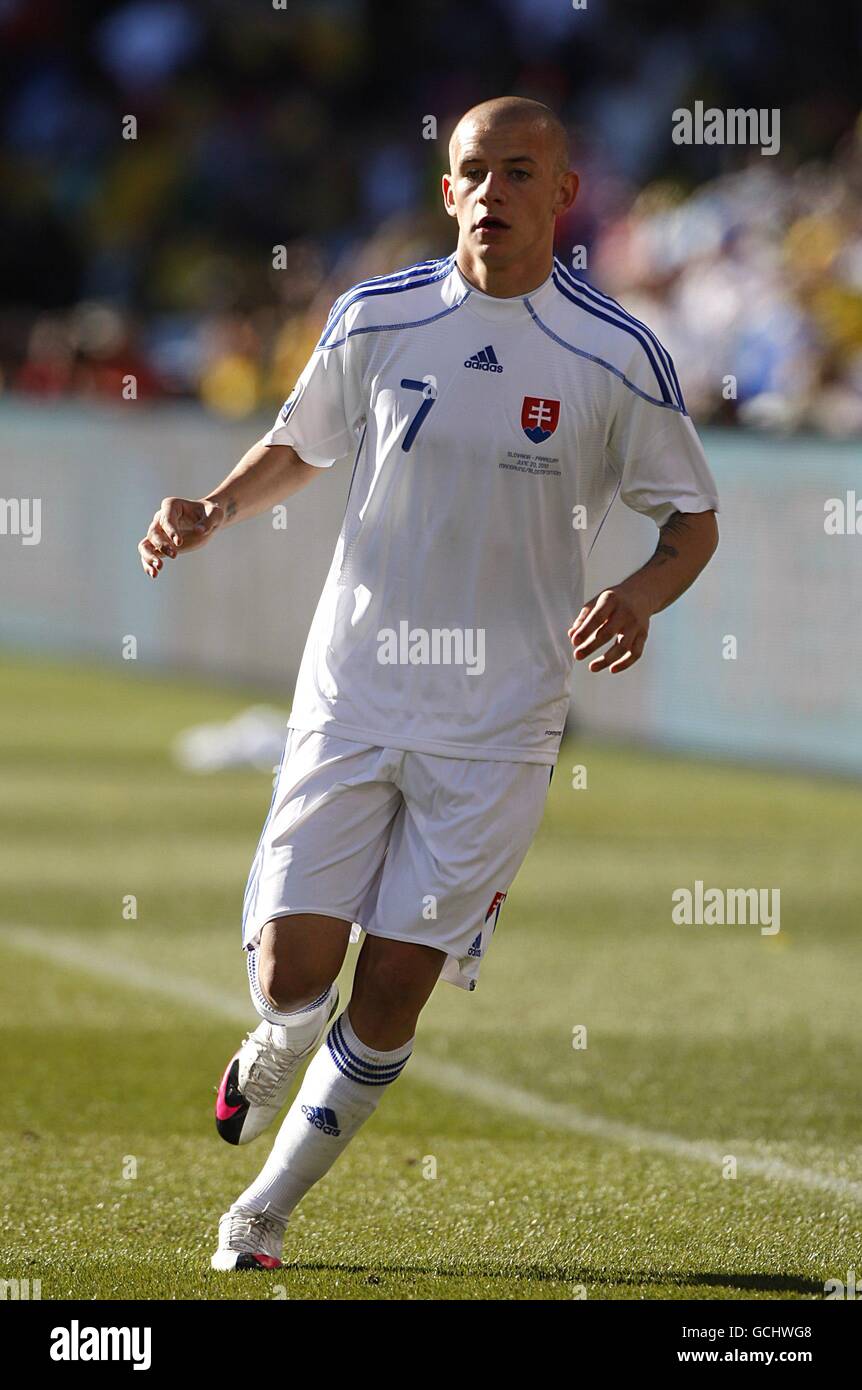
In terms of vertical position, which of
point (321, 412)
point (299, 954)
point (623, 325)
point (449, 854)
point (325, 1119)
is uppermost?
point (623, 325)

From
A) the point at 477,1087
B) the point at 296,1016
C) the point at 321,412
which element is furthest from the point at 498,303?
the point at 477,1087

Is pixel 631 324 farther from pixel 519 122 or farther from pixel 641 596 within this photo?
pixel 641 596

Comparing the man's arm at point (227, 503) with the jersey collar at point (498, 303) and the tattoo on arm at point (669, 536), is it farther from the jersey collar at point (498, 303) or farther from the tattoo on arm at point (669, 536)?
the tattoo on arm at point (669, 536)

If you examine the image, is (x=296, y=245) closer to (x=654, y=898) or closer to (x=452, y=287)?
(x=654, y=898)

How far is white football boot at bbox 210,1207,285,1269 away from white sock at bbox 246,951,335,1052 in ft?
1.34

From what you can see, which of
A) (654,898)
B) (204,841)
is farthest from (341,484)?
(654,898)

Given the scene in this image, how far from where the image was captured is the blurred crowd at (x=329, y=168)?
55.6 ft

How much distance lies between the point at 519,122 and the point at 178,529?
44.7 inches

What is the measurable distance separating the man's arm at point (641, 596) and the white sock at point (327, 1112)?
1003mm

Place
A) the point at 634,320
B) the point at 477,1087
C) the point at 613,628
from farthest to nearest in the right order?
the point at 477,1087
the point at 634,320
the point at 613,628

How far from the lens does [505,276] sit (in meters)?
4.96

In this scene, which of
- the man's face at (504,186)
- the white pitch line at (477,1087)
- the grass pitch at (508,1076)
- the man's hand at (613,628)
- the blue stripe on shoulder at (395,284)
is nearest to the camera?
the man's hand at (613,628)

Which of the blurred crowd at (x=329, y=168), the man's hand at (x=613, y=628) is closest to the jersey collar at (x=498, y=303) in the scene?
the man's hand at (x=613, y=628)

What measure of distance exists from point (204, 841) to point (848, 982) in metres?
4.09
